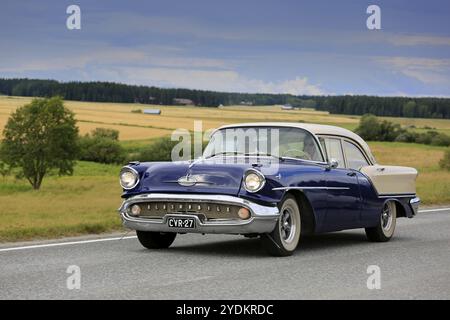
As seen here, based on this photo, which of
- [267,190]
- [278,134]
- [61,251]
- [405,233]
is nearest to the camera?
[267,190]

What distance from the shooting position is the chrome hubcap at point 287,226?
10.6 metres

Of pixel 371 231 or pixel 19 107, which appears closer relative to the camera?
pixel 371 231

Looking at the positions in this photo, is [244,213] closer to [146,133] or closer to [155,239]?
[155,239]

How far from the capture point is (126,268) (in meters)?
9.27

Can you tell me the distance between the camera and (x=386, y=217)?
43.0 ft

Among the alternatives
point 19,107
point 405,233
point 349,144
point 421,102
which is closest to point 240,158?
point 349,144

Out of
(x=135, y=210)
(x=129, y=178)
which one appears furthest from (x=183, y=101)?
(x=135, y=210)

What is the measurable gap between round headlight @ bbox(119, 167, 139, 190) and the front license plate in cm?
77

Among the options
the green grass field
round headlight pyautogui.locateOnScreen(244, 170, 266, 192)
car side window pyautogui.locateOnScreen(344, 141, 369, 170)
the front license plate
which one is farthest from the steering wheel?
the green grass field

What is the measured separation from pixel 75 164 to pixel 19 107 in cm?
931

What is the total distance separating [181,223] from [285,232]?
1.29 m

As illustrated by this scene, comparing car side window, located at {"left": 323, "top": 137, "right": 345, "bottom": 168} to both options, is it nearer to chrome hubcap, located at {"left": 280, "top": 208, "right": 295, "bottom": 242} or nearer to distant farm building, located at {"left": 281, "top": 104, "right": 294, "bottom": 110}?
chrome hubcap, located at {"left": 280, "top": 208, "right": 295, "bottom": 242}

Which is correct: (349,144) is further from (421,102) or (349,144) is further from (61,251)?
(421,102)

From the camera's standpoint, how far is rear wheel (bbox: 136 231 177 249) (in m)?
11.2
